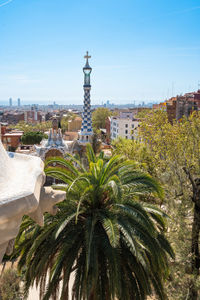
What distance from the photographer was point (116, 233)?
14.2ft

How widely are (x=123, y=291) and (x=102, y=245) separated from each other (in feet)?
2.86

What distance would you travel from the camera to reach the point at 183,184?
8.44 meters

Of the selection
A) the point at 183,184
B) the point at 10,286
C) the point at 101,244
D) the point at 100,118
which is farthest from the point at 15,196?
the point at 100,118

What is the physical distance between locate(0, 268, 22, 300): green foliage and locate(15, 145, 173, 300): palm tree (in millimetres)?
2199

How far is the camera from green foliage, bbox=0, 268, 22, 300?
278 inches

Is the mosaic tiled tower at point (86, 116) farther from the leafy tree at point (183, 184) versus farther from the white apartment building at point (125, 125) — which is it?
the white apartment building at point (125, 125)

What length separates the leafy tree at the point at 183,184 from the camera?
671 cm

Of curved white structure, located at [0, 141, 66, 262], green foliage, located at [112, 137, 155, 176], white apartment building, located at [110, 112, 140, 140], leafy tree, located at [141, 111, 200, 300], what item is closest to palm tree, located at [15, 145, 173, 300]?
leafy tree, located at [141, 111, 200, 300]

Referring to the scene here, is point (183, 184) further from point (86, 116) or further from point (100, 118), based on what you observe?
point (100, 118)

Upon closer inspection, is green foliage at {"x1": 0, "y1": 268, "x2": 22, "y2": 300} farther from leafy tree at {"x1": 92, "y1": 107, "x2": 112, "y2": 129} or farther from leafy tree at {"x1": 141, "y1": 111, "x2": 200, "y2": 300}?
leafy tree at {"x1": 92, "y1": 107, "x2": 112, "y2": 129}

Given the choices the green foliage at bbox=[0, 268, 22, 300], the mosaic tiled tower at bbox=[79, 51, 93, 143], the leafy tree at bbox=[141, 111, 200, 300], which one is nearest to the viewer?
the leafy tree at bbox=[141, 111, 200, 300]

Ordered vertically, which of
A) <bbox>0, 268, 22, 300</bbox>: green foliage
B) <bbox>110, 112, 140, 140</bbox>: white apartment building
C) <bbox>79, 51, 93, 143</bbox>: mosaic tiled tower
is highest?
<bbox>79, 51, 93, 143</bbox>: mosaic tiled tower

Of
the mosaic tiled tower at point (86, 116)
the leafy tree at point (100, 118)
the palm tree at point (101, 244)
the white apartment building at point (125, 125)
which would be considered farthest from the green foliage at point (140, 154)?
the leafy tree at point (100, 118)

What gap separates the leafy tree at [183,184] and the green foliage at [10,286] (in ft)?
15.0
